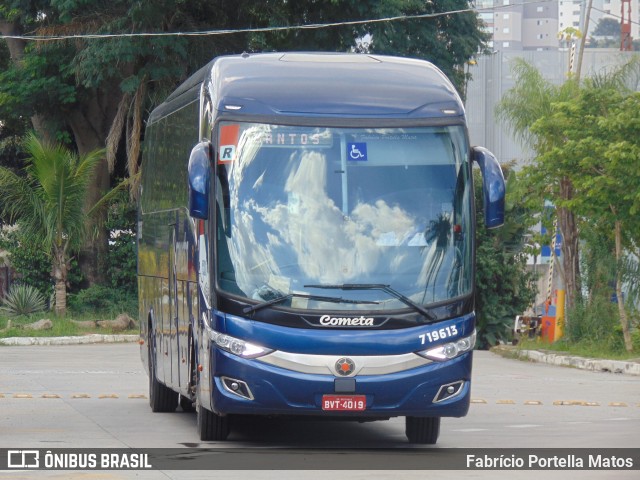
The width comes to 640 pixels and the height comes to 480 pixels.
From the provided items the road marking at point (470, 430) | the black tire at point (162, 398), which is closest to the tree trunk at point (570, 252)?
the black tire at point (162, 398)

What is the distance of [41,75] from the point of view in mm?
36375

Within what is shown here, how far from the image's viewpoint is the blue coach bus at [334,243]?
1113 centimetres

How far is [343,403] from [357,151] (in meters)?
2.13

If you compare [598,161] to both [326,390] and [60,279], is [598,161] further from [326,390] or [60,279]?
[326,390]

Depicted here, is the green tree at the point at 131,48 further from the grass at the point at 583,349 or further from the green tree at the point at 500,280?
the grass at the point at 583,349

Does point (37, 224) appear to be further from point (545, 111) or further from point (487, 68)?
point (487, 68)

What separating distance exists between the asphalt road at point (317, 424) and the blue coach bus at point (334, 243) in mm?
691

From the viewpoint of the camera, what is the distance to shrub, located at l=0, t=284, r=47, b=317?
3519 cm

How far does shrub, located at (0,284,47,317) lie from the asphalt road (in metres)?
12.5

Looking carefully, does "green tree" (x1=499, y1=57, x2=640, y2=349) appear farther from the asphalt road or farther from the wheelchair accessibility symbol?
the wheelchair accessibility symbol

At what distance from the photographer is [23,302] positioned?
3519 centimetres

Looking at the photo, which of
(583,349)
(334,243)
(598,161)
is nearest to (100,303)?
(583,349)

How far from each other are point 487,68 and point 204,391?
2019 inches

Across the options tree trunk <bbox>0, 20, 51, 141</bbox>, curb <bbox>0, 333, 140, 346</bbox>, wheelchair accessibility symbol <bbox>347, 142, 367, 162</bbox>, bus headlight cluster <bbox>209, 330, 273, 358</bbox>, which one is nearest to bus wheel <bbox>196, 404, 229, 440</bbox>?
bus headlight cluster <bbox>209, 330, 273, 358</bbox>
